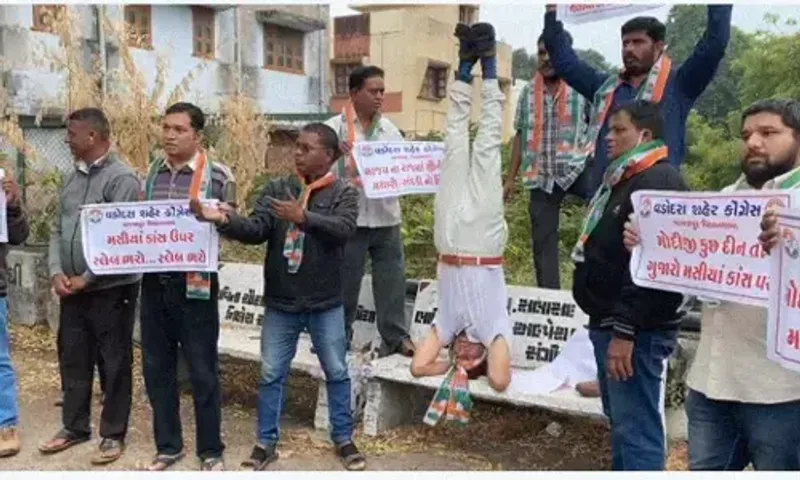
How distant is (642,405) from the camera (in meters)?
3.33

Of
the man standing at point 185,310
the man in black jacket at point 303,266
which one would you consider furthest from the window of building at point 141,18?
the man in black jacket at point 303,266

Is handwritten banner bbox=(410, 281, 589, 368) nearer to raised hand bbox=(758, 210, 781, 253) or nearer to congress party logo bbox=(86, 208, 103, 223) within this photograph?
raised hand bbox=(758, 210, 781, 253)

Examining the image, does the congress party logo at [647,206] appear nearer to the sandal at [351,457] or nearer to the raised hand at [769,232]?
the raised hand at [769,232]

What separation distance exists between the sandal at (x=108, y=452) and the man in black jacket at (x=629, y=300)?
2640 mm

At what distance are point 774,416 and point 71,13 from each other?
788cm

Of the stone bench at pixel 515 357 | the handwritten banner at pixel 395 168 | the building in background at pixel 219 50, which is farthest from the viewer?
the building in background at pixel 219 50

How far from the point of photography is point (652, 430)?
3348mm

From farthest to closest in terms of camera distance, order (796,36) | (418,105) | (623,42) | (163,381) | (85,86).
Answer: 1. (418,105)
2. (796,36)
3. (85,86)
4. (163,381)
5. (623,42)

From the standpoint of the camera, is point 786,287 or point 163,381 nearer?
point 786,287

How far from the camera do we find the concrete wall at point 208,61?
53.6 ft

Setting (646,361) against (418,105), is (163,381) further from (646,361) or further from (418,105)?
(418,105)

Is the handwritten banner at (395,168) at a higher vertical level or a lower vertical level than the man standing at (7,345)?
higher

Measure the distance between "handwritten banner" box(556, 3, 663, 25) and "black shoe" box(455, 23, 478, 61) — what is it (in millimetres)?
450

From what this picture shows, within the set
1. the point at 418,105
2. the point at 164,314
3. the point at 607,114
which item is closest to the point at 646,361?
the point at 607,114
